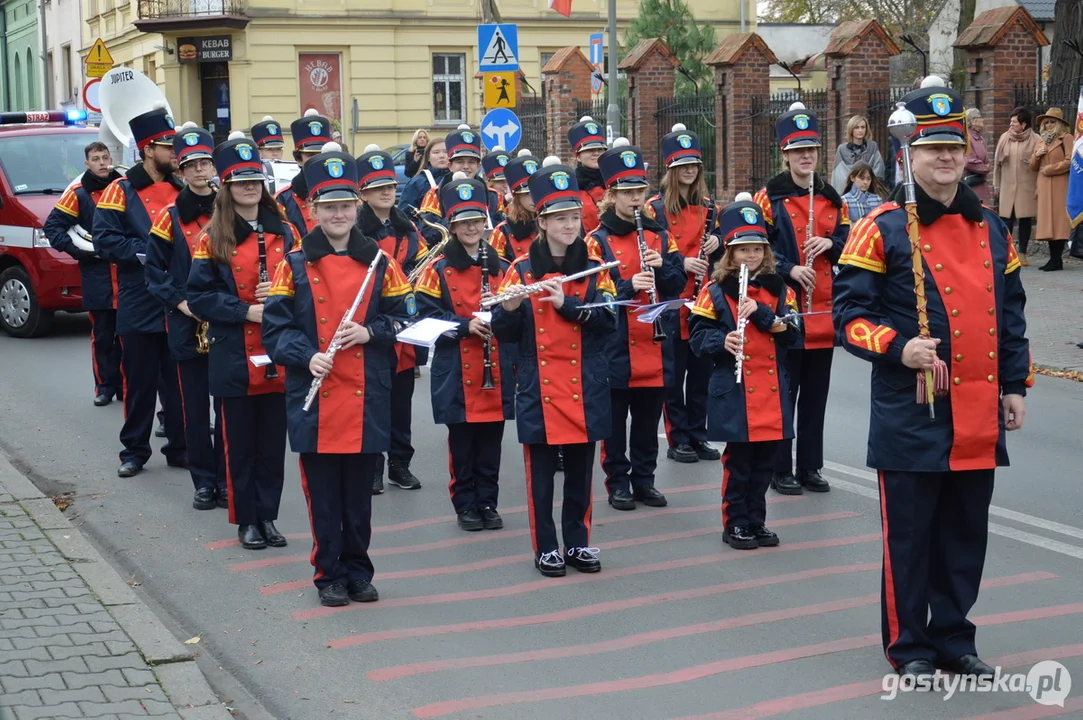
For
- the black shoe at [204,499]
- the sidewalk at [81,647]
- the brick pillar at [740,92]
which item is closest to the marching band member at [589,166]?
the black shoe at [204,499]

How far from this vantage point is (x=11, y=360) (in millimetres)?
15344

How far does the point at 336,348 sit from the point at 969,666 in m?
3.03

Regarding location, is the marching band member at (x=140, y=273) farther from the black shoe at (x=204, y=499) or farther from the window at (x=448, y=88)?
the window at (x=448, y=88)

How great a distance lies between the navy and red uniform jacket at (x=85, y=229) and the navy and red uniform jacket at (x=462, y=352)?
14.6ft

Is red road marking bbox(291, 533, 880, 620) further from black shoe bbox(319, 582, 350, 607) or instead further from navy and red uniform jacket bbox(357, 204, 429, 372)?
navy and red uniform jacket bbox(357, 204, 429, 372)

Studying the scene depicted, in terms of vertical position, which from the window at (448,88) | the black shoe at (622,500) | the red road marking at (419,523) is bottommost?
the red road marking at (419,523)

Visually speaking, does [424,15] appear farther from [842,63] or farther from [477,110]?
[842,63]

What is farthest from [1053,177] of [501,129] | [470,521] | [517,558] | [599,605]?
[599,605]

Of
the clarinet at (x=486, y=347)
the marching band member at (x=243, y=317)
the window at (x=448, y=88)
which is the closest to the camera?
the marching band member at (x=243, y=317)

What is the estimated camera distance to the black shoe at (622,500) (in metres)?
8.82

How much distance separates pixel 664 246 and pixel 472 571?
246 centimetres

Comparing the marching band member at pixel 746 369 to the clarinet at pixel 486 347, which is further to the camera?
the clarinet at pixel 486 347

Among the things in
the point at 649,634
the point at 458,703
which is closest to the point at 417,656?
the point at 458,703

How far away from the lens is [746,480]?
7855 mm
